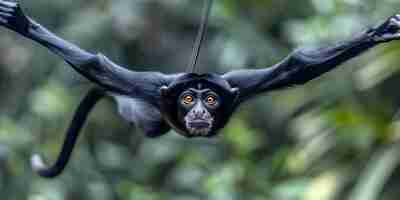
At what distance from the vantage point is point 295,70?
328cm

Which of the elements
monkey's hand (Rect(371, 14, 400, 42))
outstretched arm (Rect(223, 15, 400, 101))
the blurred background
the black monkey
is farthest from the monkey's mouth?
the blurred background

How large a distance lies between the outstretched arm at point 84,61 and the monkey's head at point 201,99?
0.08m

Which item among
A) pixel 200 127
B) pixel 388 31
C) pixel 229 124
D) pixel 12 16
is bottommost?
pixel 229 124

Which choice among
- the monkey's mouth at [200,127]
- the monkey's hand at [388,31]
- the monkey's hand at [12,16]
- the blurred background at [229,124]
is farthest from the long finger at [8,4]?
the blurred background at [229,124]

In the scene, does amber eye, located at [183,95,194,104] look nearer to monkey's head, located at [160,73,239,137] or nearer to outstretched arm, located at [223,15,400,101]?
monkey's head, located at [160,73,239,137]

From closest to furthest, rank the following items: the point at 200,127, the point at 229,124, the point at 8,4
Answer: the point at 8,4, the point at 200,127, the point at 229,124

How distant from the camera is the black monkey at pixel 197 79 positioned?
313 cm

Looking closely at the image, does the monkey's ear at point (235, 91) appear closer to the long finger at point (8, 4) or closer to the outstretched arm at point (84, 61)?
the outstretched arm at point (84, 61)

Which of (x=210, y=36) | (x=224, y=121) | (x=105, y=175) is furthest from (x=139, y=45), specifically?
(x=224, y=121)

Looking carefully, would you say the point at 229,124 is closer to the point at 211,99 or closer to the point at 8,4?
the point at 211,99

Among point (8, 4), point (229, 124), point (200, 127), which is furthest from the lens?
point (229, 124)

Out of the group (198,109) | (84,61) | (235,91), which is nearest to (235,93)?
(235,91)

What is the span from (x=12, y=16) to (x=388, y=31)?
959 mm

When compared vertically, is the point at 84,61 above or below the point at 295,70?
→ below
